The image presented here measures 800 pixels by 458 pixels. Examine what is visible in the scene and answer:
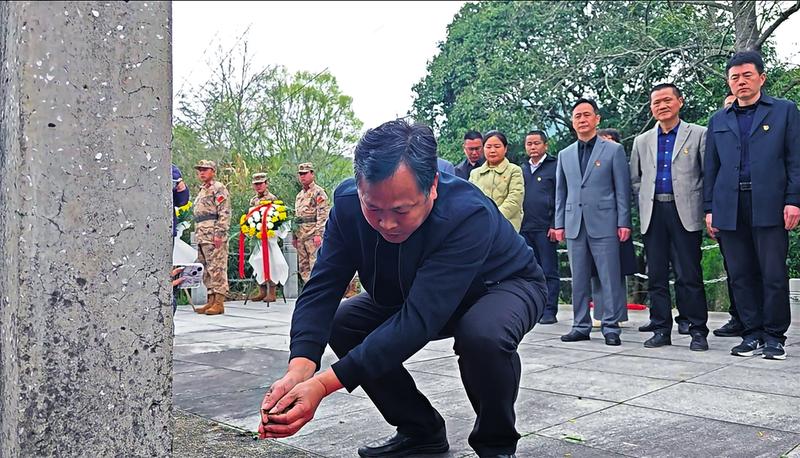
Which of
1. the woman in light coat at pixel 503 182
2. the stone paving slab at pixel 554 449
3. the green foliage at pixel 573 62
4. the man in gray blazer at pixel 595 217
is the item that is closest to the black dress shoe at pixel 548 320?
the woman in light coat at pixel 503 182

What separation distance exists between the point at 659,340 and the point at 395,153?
4255mm

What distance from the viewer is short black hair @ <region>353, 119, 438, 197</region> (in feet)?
7.63

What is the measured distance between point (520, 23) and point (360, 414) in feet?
43.0

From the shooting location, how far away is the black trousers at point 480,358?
2.57m

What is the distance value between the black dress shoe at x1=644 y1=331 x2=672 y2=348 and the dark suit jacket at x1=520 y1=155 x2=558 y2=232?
2.24 meters

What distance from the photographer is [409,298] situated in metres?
2.46

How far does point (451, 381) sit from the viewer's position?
177 inches

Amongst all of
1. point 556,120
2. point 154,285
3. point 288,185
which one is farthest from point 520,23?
point 154,285

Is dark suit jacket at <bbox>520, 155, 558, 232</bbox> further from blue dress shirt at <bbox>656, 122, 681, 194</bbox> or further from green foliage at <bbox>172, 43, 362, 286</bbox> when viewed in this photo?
green foliage at <bbox>172, 43, 362, 286</bbox>

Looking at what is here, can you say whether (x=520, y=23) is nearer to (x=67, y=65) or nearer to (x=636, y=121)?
(x=636, y=121)

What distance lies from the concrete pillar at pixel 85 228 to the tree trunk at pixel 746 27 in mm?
9613

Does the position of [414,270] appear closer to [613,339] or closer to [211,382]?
[211,382]

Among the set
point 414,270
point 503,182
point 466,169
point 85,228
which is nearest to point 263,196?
point 466,169

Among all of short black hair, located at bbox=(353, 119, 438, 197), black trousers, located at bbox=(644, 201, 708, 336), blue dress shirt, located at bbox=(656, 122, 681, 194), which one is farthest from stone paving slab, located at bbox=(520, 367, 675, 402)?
short black hair, located at bbox=(353, 119, 438, 197)
